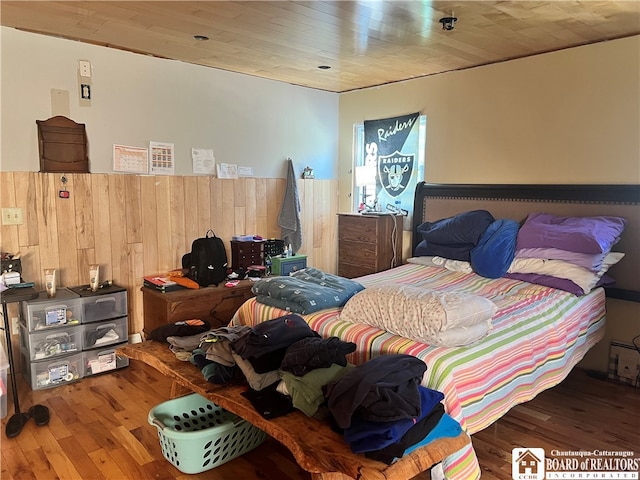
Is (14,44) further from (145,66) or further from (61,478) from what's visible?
(61,478)

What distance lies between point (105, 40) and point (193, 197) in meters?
1.35

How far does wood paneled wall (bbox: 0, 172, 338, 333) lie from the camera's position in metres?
3.33

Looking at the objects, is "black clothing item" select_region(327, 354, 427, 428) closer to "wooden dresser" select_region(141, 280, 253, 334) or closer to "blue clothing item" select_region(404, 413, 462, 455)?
"blue clothing item" select_region(404, 413, 462, 455)

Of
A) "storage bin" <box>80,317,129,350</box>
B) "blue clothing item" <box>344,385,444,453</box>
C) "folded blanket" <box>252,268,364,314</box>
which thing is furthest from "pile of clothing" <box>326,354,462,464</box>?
"storage bin" <box>80,317,129,350</box>

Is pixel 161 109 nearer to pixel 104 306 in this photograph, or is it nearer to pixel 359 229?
pixel 104 306

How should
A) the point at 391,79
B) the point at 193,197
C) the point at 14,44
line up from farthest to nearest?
the point at 391,79 → the point at 193,197 → the point at 14,44

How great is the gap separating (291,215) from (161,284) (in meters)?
1.52

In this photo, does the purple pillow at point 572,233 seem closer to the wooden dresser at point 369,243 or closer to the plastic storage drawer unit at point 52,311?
the wooden dresser at point 369,243

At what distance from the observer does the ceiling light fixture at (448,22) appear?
110 inches

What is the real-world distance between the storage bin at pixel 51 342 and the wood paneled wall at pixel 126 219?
0.43m

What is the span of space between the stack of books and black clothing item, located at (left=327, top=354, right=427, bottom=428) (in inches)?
87.1

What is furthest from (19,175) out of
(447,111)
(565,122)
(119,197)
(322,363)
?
(565,122)

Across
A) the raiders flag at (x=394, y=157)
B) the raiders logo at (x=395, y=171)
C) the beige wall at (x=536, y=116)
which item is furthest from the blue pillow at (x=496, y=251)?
the raiders logo at (x=395, y=171)

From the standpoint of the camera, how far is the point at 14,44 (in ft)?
10.4
